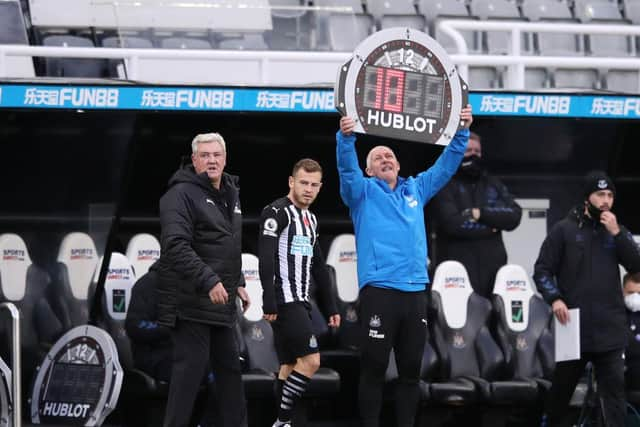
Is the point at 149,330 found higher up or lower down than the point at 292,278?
lower down

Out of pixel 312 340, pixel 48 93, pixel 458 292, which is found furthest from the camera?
pixel 458 292

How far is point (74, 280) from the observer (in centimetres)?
993

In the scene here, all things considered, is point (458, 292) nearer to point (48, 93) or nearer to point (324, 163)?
point (324, 163)

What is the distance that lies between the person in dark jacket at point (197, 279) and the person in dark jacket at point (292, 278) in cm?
26

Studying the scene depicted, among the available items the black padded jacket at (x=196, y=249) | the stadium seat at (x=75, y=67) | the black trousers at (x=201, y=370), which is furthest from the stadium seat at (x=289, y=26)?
the black trousers at (x=201, y=370)

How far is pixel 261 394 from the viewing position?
30.1 feet

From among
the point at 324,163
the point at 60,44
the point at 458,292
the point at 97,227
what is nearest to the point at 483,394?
the point at 458,292

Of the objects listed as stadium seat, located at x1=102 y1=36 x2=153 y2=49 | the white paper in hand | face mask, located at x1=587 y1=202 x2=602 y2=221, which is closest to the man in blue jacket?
the white paper in hand

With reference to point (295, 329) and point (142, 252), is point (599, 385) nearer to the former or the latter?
point (295, 329)

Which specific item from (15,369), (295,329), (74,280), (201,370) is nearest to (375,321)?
(295,329)

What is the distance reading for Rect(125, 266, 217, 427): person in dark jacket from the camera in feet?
30.0

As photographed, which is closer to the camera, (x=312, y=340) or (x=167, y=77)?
(x=312, y=340)

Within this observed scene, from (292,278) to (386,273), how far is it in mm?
541

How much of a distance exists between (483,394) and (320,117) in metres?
2.40
